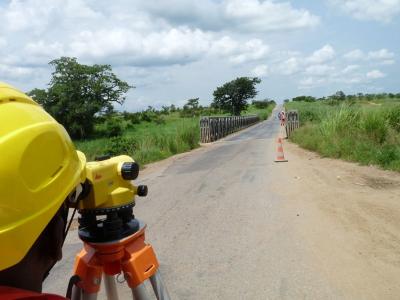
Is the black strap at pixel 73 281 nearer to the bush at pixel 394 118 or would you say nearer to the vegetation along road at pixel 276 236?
the vegetation along road at pixel 276 236

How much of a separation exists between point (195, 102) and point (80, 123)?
33.6 m

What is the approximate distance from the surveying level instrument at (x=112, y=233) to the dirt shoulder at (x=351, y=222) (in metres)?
2.76

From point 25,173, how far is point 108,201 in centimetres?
51

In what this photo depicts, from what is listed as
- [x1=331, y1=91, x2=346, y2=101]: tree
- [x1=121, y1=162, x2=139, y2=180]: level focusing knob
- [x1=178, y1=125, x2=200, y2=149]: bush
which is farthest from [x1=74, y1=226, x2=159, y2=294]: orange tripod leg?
[x1=331, y1=91, x2=346, y2=101]: tree

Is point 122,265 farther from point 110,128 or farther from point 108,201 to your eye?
point 110,128

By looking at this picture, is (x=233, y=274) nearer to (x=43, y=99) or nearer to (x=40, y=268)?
(x=40, y=268)

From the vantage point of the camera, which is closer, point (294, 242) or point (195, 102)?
point (294, 242)

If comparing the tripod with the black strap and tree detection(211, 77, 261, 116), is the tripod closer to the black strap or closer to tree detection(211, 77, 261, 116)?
the black strap

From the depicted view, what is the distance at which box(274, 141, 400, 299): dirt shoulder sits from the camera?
4.30 metres

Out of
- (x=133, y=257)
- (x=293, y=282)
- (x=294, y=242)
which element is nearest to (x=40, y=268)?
(x=133, y=257)

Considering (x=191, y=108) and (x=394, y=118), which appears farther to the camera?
(x=191, y=108)

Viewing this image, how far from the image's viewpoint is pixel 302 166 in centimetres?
1192

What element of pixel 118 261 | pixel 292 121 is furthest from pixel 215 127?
pixel 118 261

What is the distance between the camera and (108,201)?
5.35 feet
